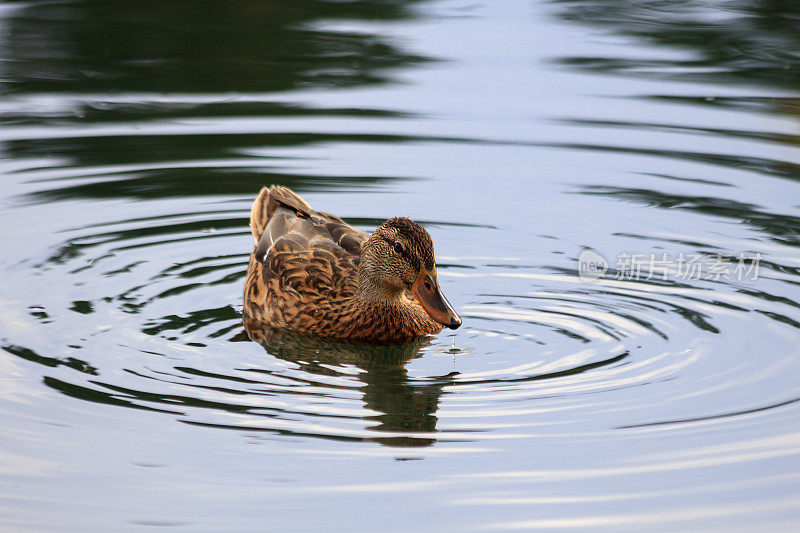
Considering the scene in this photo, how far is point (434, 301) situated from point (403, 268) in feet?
1.32

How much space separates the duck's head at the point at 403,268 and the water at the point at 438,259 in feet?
1.17

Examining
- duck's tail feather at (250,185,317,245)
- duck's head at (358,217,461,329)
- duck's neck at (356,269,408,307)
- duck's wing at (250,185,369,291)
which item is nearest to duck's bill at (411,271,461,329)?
duck's head at (358,217,461,329)

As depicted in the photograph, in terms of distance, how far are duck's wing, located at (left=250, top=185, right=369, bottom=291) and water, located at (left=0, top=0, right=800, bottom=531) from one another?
443 mm

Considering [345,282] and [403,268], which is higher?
[403,268]

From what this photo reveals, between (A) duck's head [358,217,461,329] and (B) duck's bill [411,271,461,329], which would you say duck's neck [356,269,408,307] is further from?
(B) duck's bill [411,271,461,329]

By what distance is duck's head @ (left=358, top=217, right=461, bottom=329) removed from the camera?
24.8ft

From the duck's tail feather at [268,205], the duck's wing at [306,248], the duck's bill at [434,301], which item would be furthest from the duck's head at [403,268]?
the duck's tail feather at [268,205]

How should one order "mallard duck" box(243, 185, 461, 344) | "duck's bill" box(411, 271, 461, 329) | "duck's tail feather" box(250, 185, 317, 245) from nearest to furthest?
"duck's bill" box(411, 271, 461, 329)
"mallard duck" box(243, 185, 461, 344)
"duck's tail feather" box(250, 185, 317, 245)

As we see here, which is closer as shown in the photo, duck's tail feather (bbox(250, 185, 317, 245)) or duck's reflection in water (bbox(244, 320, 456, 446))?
duck's reflection in water (bbox(244, 320, 456, 446))

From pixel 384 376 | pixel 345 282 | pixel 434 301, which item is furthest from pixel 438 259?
pixel 384 376

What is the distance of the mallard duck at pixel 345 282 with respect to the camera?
7766 millimetres

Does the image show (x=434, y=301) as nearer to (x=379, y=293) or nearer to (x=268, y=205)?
(x=379, y=293)

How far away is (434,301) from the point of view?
A: 7.55 m

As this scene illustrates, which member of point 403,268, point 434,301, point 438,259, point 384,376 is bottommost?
Result: point 384,376
